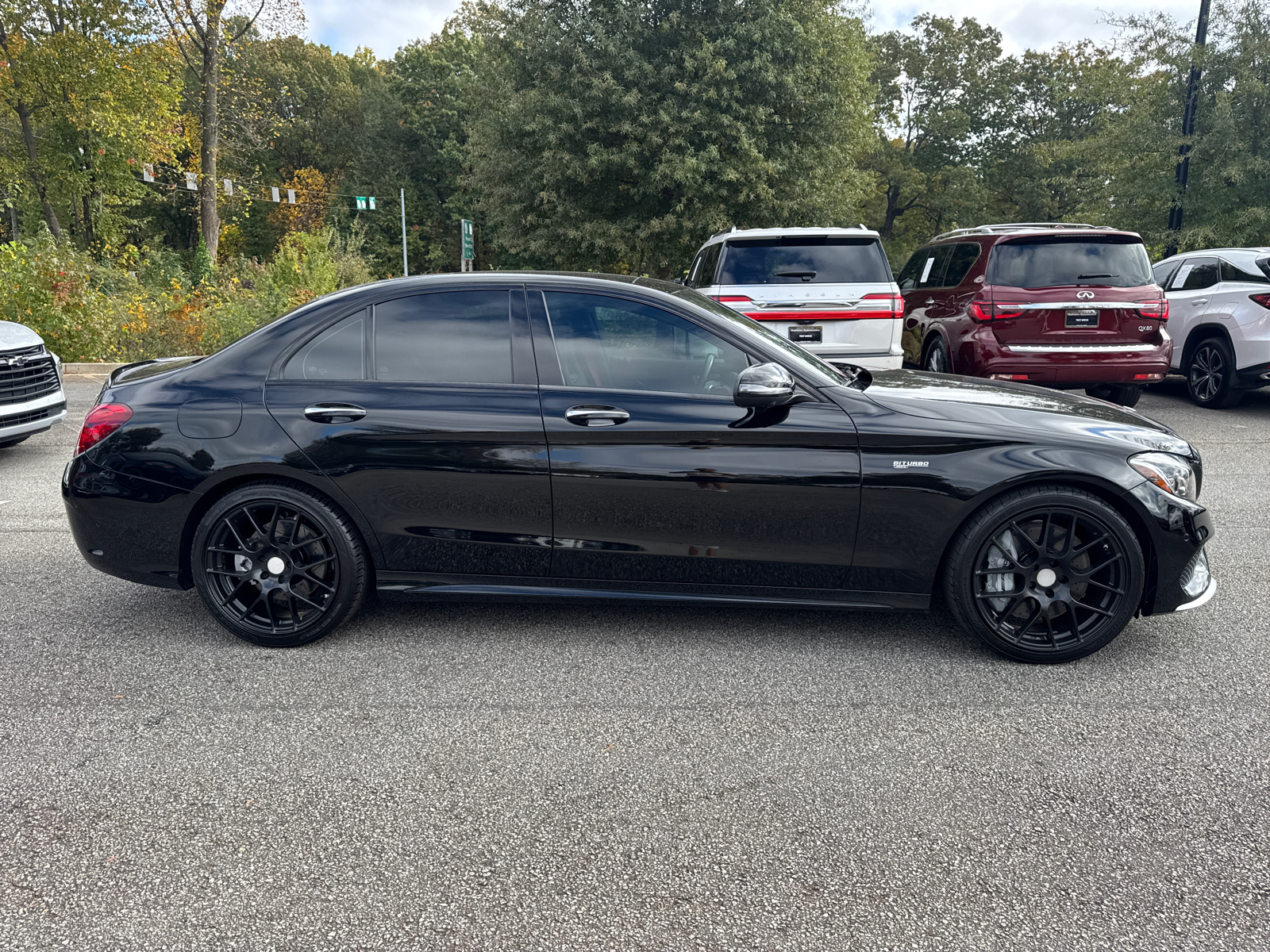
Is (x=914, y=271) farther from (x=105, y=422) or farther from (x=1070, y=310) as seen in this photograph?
(x=105, y=422)

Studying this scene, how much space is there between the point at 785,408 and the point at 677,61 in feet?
64.7

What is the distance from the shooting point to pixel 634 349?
4082 millimetres

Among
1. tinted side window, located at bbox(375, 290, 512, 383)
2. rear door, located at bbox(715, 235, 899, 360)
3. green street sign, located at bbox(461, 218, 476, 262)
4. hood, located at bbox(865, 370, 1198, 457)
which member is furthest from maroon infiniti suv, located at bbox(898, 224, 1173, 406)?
green street sign, located at bbox(461, 218, 476, 262)

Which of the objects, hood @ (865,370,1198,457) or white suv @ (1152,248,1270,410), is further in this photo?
white suv @ (1152,248,1270,410)

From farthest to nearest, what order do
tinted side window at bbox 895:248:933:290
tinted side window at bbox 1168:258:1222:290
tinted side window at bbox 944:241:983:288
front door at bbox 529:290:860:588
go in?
1. tinted side window at bbox 895:248:933:290
2. tinted side window at bbox 1168:258:1222:290
3. tinted side window at bbox 944:241:983:288
4. front door at bbox 529:290:860:588

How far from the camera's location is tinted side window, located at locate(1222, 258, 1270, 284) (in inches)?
411

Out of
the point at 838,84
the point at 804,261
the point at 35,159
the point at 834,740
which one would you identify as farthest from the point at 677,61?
the point at 35,159

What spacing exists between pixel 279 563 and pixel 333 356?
3.06 feet

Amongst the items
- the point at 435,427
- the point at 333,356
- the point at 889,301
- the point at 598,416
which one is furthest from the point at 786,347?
the point at 889,301

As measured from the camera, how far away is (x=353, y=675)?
3852 millimetres

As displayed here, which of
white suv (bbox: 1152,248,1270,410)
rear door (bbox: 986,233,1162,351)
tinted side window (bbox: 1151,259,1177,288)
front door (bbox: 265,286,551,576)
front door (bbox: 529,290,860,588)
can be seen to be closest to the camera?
front door (bbox: 529,290,860,588)

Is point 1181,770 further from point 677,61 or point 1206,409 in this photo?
point 677,61

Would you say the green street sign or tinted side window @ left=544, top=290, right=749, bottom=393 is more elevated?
the green street sign

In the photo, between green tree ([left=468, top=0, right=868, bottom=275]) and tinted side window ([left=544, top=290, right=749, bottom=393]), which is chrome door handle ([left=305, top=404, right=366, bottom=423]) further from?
green tree ([left=468, top=0, right=868, bottom=275])
